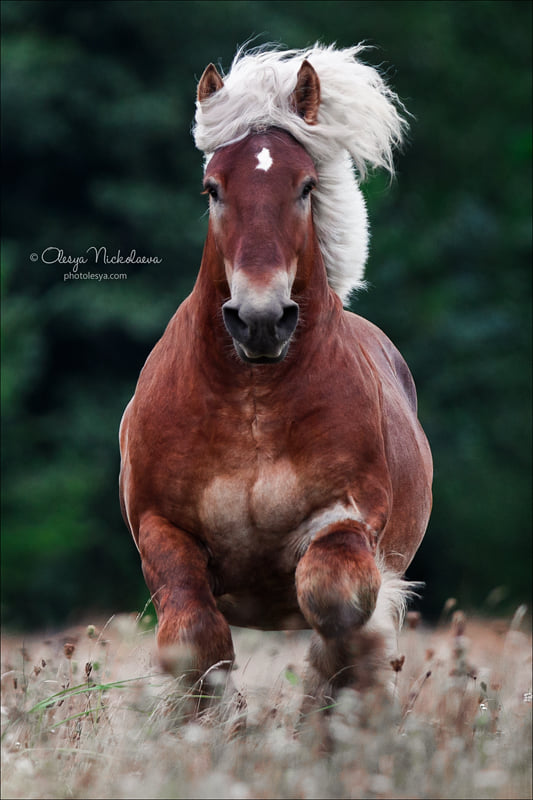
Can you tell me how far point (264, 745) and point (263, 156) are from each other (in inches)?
77.8

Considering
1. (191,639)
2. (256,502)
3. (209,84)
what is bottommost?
(191,639)

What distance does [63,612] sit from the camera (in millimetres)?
16625

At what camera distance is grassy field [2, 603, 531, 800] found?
3180 mm

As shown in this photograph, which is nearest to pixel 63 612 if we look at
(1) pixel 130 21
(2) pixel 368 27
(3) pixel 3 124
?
(3) pixel 3 124

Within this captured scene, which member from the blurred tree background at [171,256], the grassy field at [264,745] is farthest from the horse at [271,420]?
the blurred tree background at [171,256]

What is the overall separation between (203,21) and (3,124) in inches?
149

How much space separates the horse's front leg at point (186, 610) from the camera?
12.8 ft

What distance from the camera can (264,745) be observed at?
141 inches

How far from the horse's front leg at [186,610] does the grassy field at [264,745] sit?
11cm

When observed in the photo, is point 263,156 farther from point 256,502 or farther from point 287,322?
point 256,502

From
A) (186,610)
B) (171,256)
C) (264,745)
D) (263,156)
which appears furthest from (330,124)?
(171,256)

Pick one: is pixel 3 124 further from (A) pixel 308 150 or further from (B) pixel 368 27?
(A) pixel 308 150

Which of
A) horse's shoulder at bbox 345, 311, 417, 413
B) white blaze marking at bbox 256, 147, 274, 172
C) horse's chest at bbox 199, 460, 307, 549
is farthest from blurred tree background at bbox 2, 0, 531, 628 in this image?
white blaze marking at bbox 256, 147, 274, 172

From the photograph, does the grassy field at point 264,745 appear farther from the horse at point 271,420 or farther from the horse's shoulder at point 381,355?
the horse's shoulder at point 381,355
